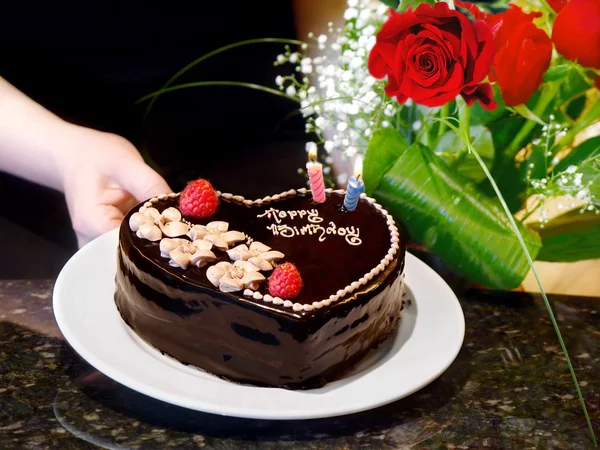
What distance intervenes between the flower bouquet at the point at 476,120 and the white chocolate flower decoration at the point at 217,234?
0.25 m

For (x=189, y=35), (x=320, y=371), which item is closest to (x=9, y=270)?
(x=189, y=35)

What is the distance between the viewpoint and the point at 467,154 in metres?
1.31

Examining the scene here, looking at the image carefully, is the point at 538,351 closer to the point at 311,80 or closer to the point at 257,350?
the point at 257,350

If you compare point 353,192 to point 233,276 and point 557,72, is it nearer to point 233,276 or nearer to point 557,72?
point 233,276

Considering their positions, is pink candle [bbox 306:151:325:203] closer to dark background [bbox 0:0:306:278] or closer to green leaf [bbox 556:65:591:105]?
dark background [bbox 0:0:306:278]

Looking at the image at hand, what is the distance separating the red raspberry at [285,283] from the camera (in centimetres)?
95

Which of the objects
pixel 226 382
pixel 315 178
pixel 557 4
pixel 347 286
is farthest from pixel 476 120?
pixel 226 382

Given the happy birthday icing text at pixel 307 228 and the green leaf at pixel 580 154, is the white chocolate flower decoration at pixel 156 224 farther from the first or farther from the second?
the green leaf at pixel 580 154

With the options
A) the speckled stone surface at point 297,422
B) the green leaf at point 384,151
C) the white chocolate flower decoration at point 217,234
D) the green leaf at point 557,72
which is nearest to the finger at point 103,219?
the speckled stone surface at point 297,422

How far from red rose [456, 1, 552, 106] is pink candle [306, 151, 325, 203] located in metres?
0.37

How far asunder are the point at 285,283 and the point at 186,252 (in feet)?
0.61

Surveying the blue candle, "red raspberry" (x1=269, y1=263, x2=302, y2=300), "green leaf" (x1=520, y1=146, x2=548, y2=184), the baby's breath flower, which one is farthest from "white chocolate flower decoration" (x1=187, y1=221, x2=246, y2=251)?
"green leaf" (x1=520, y1=146, x2=548, y2=184)

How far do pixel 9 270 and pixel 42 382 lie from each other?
744 millimetres

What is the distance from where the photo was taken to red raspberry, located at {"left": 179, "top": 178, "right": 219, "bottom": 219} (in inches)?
44.6
